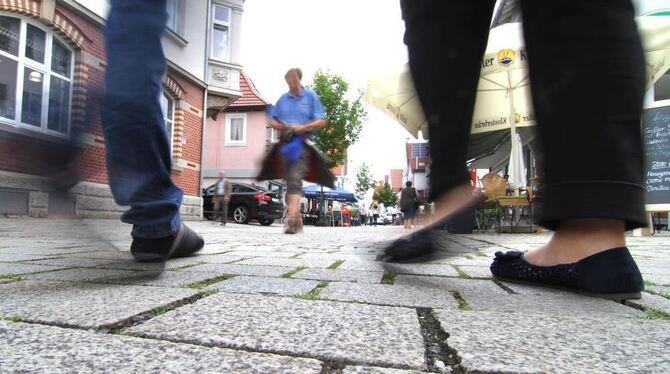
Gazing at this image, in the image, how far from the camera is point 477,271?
6.73ft

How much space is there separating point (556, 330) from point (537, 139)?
65cm

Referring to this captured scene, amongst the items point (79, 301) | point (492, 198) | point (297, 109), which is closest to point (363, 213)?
point (492, 198)

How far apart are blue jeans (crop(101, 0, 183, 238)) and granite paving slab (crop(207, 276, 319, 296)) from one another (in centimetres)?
37

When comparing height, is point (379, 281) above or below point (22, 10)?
below

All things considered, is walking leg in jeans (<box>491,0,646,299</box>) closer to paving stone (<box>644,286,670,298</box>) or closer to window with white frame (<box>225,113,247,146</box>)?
paving stone (<box>644,286,670,298</box>)

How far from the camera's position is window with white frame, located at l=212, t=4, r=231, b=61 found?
52.3 feet

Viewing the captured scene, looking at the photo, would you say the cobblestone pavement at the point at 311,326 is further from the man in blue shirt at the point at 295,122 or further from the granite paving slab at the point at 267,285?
the man in blue shirt at the point at 295,122

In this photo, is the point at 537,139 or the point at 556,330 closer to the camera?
the point at 556,330

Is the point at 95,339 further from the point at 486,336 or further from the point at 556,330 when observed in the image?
the point at 556,330

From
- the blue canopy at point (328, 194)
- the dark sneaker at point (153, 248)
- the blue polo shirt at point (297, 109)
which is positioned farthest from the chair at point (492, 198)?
the blue canopy at point (328, 194)

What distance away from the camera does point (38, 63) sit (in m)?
8.52

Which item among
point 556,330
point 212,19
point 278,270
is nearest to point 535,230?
point 278,270

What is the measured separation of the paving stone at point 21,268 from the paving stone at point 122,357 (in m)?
0.96

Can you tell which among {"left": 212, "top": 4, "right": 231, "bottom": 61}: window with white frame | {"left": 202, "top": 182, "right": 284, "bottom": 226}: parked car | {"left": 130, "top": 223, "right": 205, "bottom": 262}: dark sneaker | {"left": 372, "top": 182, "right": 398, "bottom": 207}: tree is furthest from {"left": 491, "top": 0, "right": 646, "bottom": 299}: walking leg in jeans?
{"left": 372, "top": 182, "right": 398, "bottom": 207}: tree
